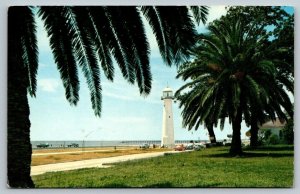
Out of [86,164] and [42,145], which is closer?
[42,145]

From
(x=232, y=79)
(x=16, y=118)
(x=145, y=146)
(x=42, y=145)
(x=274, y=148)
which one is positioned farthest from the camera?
(x=232, y=79)

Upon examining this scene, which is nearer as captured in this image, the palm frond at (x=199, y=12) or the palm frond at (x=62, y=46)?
the palm frond at (x=62, y=46)

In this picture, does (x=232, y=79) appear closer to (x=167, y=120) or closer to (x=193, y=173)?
(x=167, y=120)

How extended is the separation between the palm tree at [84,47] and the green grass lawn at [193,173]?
2.32 feet

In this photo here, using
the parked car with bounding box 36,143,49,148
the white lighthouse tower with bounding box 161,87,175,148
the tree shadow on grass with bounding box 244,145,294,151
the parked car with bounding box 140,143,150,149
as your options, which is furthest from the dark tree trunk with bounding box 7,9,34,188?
the tree shadow on grass with bounding box 244,145,294,151

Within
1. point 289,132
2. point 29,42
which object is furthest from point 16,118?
point 289,132

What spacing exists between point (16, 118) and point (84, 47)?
115 cm

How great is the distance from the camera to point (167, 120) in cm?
721

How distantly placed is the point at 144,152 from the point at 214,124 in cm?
98

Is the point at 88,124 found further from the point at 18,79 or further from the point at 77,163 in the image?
the point at 18,79

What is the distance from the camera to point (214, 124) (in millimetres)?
7410

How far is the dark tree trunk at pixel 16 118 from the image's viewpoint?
666 centimetres

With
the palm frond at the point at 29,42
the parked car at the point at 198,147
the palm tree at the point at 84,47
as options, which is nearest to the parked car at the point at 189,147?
the parked car at the point at 198,147

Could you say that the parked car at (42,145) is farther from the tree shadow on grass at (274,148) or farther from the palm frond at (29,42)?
the tree shadow on grass at (274,148)
